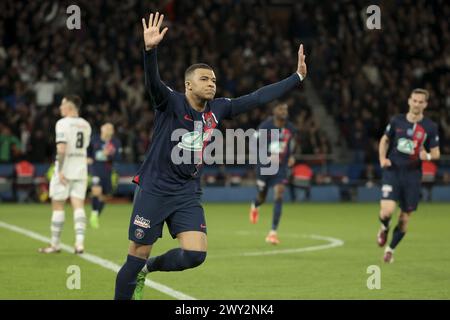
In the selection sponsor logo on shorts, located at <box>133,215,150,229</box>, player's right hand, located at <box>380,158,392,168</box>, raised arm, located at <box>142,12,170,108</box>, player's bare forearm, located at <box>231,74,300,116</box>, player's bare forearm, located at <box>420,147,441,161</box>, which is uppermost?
raised arm, located at <box>142,12,170,108</box>

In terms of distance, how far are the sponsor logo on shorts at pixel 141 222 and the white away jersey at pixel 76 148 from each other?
5.67 m

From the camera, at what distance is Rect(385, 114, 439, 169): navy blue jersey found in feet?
43.5

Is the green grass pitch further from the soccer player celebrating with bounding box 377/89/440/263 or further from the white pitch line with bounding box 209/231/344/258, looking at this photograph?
the soccer player celebrating with bounding box 377/89/440/263

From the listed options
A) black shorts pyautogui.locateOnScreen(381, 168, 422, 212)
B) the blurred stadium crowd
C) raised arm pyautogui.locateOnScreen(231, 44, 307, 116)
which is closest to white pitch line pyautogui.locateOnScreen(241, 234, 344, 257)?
black shorts pyautogui.locateOnScreen(381, 168, 422, 212)

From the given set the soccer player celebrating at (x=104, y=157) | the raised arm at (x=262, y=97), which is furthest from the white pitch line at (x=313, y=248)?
the raised arm at (x=262, y=97)

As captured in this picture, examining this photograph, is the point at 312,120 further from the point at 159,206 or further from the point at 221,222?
the point at 159,206

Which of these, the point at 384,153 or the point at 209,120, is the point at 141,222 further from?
the point at 384,153

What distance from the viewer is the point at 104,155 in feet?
67.7

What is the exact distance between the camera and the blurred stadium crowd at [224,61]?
1086 inches

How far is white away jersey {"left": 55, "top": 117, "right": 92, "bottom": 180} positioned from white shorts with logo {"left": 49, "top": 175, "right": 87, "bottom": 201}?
107mm

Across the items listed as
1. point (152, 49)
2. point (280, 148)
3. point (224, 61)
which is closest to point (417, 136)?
point (280, 148)

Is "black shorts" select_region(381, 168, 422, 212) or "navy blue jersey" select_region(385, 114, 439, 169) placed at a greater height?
"navy blue jersey" select_region(385, 114, 439, 169)
